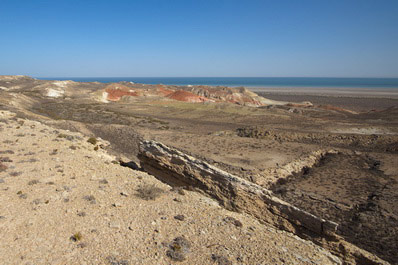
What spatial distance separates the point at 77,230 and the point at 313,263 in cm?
703

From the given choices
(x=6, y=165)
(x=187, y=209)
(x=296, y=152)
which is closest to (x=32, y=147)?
(x=6, y=165)

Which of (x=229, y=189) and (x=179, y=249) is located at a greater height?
(x=229, y=189)

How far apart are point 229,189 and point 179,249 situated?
4.24m

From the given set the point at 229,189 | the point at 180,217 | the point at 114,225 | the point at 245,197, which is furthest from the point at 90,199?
the point at 245,197

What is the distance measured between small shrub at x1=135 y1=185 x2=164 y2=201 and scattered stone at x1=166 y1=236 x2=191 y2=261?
2700mm

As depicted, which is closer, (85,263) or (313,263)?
(85,263)

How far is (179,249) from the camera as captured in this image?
7102 mm

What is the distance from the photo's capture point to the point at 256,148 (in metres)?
24.3

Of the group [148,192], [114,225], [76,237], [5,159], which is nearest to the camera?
[76,237]

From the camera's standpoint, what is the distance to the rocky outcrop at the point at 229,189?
9.62 meters

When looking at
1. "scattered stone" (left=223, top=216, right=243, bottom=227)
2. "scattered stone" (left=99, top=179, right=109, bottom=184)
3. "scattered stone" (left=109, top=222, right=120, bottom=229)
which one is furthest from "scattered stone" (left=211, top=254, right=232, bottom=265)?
"scattered stone" (left=99, top=179, right=109, bottom=184)

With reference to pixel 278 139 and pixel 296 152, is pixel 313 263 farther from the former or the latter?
pixel 278 139

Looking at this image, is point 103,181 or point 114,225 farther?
point 103,181

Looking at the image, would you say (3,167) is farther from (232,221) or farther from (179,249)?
(232,221)
